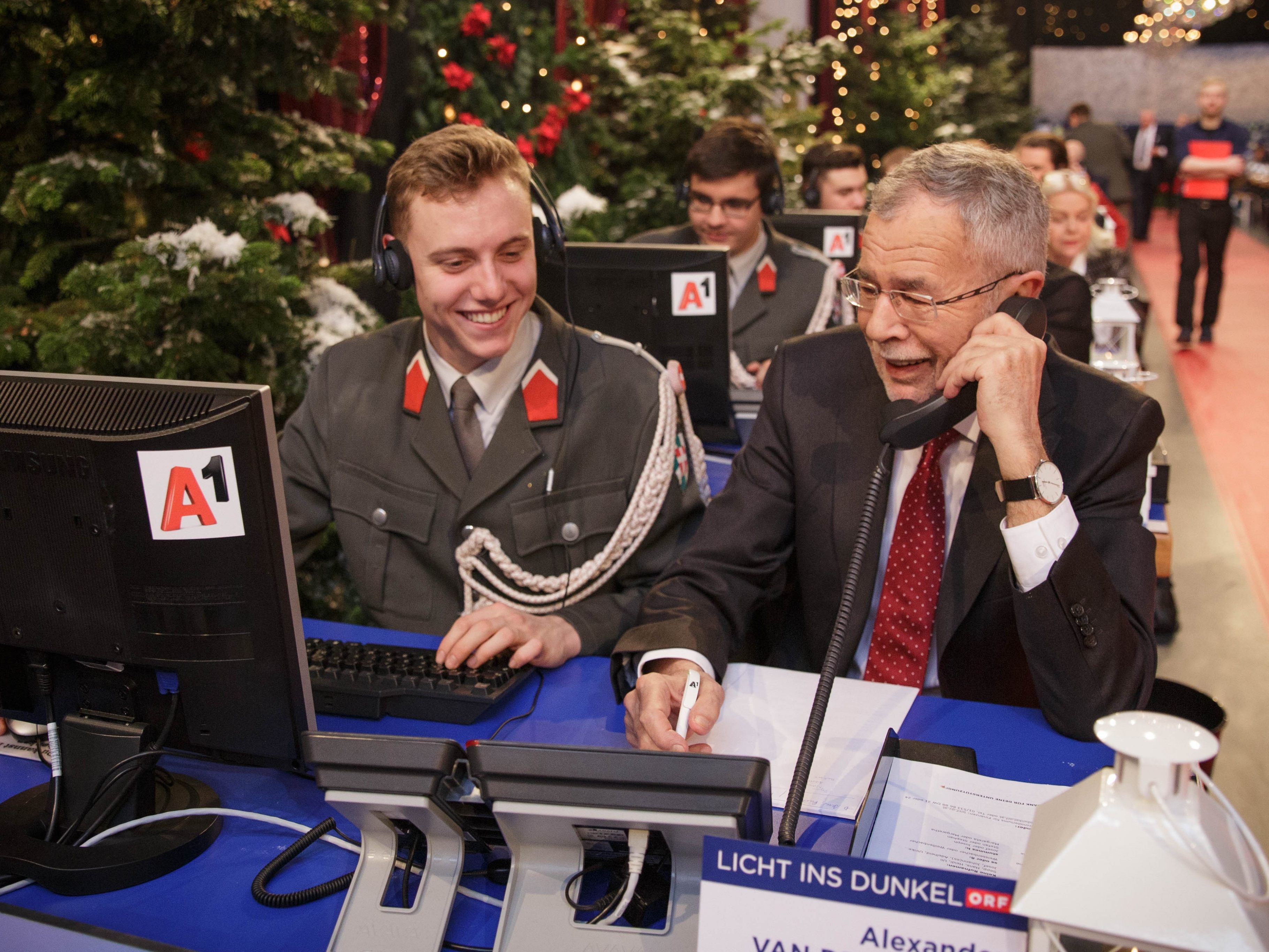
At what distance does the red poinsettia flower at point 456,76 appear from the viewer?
4.07 metres

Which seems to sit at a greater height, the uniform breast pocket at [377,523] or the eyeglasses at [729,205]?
the eyeglasses at [729,205]

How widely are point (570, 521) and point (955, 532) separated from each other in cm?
65

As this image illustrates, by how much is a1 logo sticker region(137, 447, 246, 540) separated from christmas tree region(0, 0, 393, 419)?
113cm

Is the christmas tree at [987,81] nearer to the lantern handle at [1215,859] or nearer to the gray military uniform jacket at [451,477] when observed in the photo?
Result: the gray military uniform jacket at [451,477]

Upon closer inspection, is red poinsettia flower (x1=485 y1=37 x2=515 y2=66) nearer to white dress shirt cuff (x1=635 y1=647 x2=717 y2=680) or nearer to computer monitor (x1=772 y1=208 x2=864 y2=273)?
computer monitor (x1=772 y1=208 x2=864 y2=273)

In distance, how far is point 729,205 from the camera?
3449mm

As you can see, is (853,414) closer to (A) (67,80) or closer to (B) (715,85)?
(A) (67,80)

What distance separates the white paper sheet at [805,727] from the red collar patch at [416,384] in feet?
2.32

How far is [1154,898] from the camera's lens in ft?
2.15

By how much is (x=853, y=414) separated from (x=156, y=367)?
143cm

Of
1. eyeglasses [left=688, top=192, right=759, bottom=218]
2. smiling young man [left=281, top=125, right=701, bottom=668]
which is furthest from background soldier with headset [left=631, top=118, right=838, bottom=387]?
smiling young man [left=281, top=125, right=701, bottom=668]

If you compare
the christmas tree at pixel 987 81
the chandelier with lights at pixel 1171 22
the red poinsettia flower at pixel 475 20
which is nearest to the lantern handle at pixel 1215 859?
the red poinsettia flower at pixel 475 20

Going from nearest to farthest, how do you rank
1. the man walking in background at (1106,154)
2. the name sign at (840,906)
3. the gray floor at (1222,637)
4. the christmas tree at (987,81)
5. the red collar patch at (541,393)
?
the name sign at (840,906) → the red collar patch at (541,393) → the gray floor at (1222,637) → the man walking in background at (1106,154) → the christmas tree at (987,81)

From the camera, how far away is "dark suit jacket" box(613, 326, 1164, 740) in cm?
129
